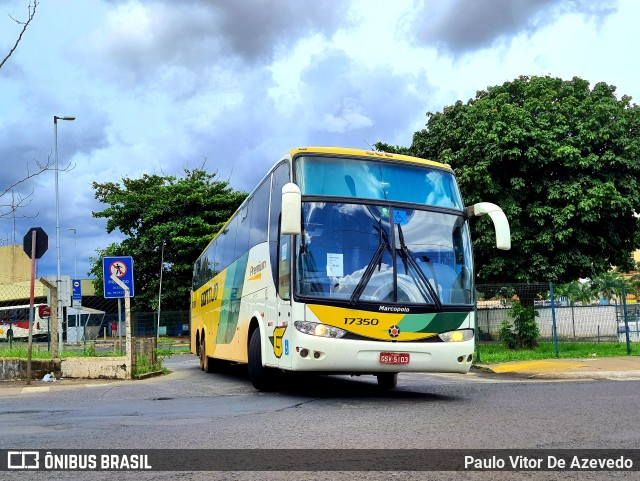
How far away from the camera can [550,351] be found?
2162 cm

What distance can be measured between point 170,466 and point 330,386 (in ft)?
25.7

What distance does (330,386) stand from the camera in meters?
12.8

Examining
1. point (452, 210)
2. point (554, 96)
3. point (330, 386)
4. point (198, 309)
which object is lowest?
point (330, 386)

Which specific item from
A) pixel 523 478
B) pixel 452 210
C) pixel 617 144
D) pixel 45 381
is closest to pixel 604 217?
pixel 617 144

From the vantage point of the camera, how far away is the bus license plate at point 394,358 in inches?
372

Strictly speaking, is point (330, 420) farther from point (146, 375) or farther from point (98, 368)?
point (146, 375)

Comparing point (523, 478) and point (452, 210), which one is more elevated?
point (452, 210)

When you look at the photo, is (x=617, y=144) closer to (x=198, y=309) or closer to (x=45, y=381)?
(x=198, y=309)

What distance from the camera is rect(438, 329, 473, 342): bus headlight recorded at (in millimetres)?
9859

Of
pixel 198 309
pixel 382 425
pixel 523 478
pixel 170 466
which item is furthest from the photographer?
pixel 198 309

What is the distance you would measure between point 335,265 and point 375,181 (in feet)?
5.24

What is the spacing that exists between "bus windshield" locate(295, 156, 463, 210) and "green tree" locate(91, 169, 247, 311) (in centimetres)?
3230

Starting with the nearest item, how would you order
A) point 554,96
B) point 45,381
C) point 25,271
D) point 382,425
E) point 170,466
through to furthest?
point 170,466 < point 382,425 < point 45,381 < point 554,96 < point 25,271

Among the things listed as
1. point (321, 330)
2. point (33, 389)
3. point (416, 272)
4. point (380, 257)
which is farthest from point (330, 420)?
point (33, 389)
